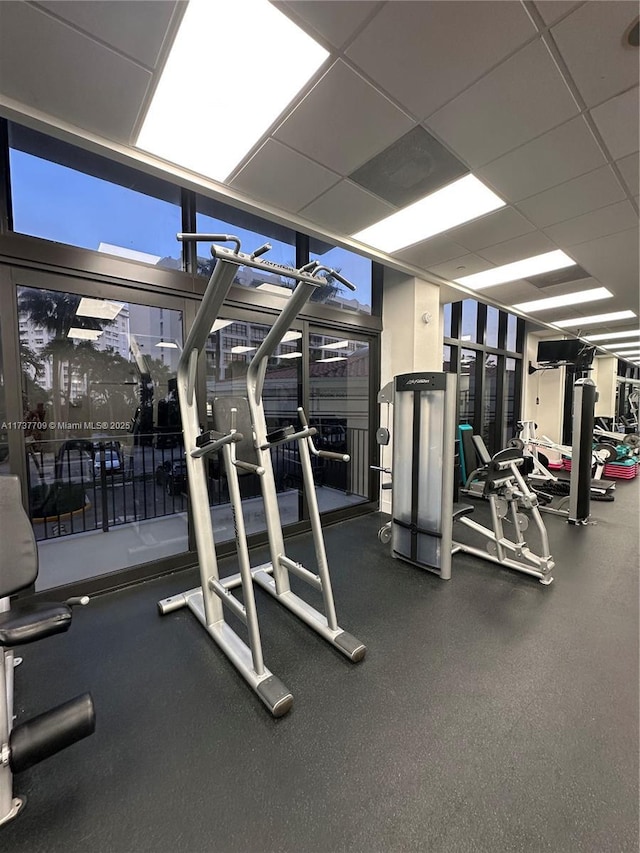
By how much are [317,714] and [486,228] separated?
3.78 metres

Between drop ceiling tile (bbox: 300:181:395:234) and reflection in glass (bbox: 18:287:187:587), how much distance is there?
1423 mm

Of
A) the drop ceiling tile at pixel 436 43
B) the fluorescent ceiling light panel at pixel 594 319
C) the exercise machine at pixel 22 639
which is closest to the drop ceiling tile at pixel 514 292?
the fluorescent ceiling light panel at pixel 594 319

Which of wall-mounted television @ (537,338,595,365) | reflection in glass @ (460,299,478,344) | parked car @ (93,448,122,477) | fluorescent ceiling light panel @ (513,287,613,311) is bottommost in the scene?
parked car @ (93,448,122,477)

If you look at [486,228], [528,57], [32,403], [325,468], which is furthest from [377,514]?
[528,57]

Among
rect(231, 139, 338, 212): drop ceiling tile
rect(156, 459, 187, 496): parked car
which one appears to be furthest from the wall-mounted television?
rect(156, 459, 187, 496): parked car

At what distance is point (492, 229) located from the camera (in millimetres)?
3170

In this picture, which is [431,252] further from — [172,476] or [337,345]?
[172,476]

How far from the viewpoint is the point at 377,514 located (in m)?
4.46

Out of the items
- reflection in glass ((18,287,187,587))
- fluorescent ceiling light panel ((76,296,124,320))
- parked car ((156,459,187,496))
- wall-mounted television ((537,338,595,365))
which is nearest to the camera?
reflection in glass ((18,287,187,587))

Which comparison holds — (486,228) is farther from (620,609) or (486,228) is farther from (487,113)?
(620,609)

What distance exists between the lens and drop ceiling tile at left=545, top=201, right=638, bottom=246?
293 cm

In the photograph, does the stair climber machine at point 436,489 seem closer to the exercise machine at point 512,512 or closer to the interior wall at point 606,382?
the exercise machine at point 512,512

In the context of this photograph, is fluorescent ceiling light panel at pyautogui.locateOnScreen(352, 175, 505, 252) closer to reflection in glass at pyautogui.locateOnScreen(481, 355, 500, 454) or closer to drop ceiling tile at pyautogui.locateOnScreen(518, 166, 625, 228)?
drop ceiling tile at pyautogui.locateOnScreen(518, 166, 625, 228)

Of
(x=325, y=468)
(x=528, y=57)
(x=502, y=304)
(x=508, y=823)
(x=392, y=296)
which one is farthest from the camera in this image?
(x=502, y=304)
